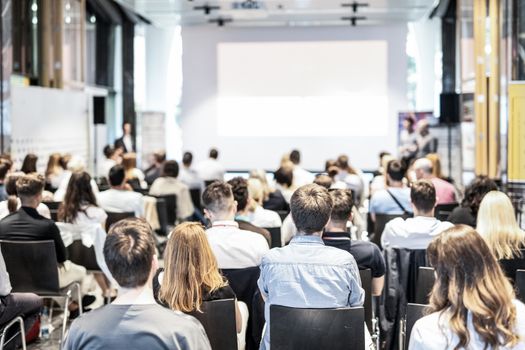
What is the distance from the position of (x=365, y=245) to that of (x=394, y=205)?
108 inches

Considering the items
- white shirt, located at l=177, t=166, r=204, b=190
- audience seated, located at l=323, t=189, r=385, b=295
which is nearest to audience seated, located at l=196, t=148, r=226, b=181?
white shirt, located at l=177, t=166, r=204, b=190

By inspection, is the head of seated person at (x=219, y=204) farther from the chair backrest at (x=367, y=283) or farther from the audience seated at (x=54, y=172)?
the audience seated at (x=54, y=172)

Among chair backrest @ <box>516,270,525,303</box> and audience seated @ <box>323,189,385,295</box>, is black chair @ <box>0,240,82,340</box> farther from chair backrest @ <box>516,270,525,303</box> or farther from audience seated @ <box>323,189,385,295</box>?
chair backrest @ <box>516,270,525,303</box>

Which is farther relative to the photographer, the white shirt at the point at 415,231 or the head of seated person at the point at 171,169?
the head of seated person at the point at 171,169

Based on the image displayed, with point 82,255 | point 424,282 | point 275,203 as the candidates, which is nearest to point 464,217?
point 424,282

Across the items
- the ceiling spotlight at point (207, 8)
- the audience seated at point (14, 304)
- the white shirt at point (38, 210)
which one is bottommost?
the audience seated at point (14, 304)

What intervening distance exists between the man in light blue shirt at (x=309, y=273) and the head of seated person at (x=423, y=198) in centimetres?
162

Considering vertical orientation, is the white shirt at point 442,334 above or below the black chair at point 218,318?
above

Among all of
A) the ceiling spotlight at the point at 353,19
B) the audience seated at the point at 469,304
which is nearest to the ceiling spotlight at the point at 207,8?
the ceiling spotlight at the point at 353,19

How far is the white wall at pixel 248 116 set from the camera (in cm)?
1573

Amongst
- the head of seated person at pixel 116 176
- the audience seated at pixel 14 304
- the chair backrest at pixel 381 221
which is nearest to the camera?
the audience seated at pixel 14 304

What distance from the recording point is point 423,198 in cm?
487

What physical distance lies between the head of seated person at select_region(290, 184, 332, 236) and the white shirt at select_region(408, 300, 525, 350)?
96 centimetres

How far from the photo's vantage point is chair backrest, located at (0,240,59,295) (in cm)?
505
